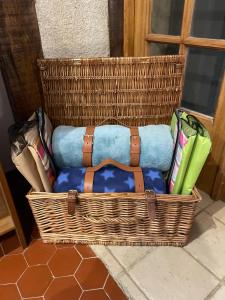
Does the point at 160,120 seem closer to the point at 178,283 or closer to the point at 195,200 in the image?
the point at 195,200

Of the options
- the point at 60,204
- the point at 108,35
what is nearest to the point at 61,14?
the point at 108,35

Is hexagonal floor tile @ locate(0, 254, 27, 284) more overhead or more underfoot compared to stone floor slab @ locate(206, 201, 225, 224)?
more underfoot

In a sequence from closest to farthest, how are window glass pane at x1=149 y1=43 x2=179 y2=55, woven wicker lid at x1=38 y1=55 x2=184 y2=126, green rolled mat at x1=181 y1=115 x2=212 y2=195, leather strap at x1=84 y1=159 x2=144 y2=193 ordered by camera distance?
green rolled mat at x1=181 y1=115 x2=212 y2=195, leather strap at x1=84 y1=159 x2=144 y2=193, woven wicker lid at x1=38 y1=55 x2=184 y2=126, window glass pane at x1=149 y1=43 x2=179 y2=55

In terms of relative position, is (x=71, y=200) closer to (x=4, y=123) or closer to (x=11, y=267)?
(x=11, y=267)

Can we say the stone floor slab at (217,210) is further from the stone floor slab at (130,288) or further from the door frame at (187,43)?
the stone floor slab at (130,288)

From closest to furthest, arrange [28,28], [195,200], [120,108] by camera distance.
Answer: [195,200]
[28,28]
[120,108]

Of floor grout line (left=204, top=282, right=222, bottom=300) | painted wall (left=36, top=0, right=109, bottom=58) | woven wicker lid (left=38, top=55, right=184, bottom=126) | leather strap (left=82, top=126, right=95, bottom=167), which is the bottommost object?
floor grout line (left=204, top=282, right=222, bottom=300)

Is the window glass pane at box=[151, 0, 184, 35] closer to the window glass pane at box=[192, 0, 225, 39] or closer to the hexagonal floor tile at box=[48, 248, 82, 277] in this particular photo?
the window glass pane at box=[192, 0, 225, 39]

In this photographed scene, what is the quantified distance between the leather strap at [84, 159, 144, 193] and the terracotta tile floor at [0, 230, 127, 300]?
0.33 m

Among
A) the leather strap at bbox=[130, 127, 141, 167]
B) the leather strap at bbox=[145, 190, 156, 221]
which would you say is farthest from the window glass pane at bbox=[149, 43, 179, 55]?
the leather strap at bbox=[145, 190, 156, 221]

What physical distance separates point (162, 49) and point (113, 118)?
0.45 meters

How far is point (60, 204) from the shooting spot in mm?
945

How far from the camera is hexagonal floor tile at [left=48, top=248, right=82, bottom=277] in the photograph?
98 cm

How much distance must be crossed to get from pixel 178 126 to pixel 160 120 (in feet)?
0.71
